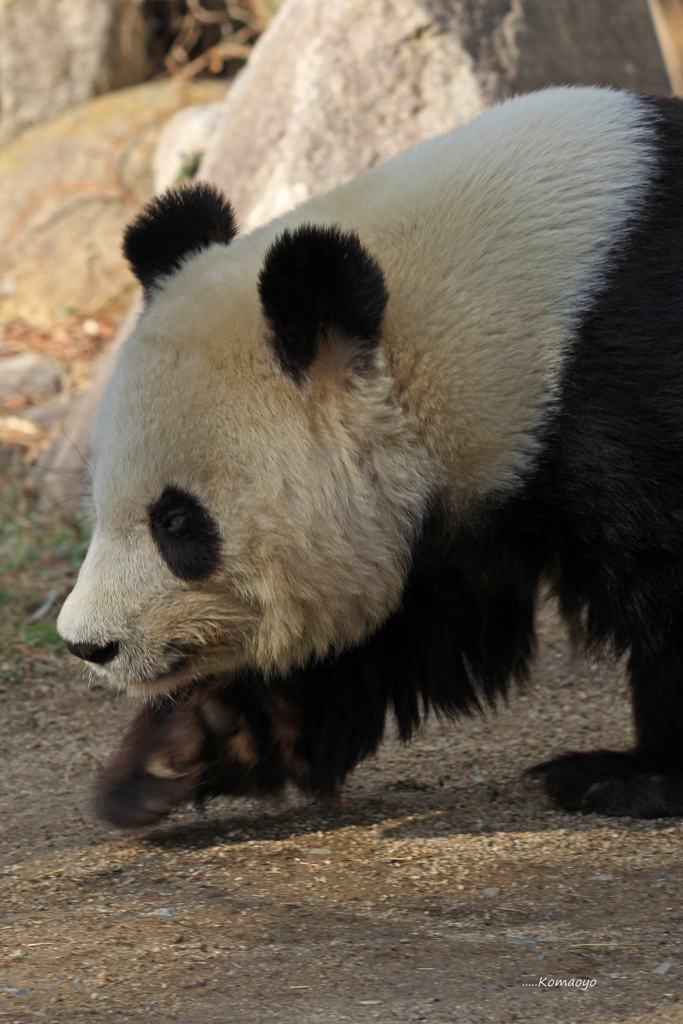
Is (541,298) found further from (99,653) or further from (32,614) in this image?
(32,614)

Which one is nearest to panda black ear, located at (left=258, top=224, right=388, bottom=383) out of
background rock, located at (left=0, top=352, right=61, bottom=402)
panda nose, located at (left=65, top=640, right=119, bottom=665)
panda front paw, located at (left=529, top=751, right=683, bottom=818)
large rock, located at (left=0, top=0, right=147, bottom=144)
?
panda nose, located at (left=65, top=640, right=119, bottom=665)

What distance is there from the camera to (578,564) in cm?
277

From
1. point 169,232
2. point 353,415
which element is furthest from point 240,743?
point 169,232

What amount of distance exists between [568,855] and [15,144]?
965 cm

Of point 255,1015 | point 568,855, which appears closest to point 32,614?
point 568,855

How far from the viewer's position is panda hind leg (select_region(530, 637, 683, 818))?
313 cm

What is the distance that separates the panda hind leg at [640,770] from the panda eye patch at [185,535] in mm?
1189

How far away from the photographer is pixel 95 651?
2680 mm

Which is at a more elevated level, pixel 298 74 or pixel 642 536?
pixel 298 74

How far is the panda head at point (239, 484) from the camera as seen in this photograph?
2.67 metres

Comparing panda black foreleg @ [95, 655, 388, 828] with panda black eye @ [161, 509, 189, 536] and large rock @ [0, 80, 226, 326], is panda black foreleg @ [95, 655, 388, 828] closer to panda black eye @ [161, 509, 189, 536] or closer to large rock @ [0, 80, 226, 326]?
panda black eye @ [161, 509, 189, 536]

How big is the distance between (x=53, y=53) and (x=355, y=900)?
9.89 m

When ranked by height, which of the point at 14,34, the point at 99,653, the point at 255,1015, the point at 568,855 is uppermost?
the point at 14,34

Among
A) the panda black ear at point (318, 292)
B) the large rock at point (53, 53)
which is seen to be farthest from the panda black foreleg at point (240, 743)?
the large rock at point (53, 53)
